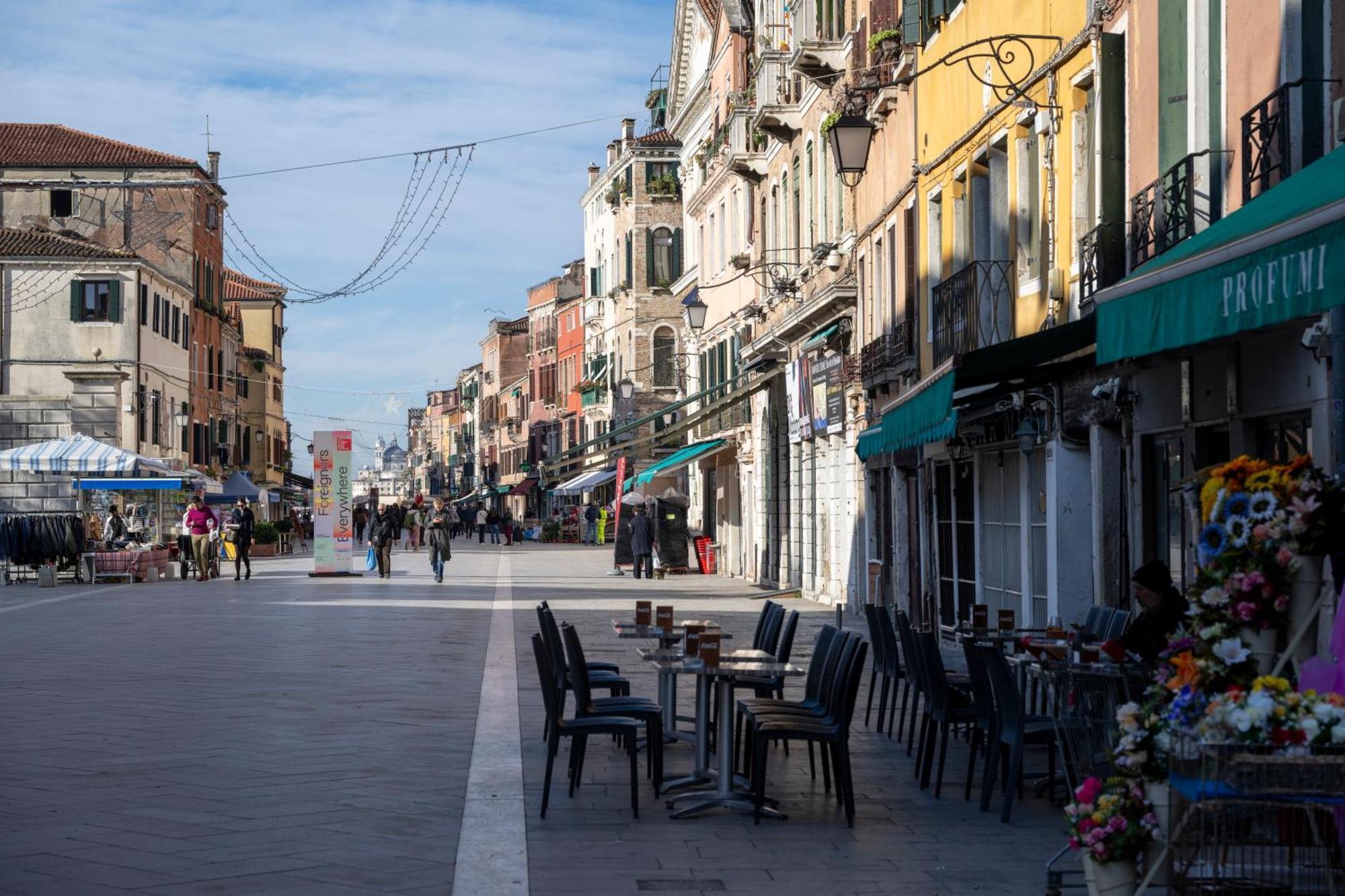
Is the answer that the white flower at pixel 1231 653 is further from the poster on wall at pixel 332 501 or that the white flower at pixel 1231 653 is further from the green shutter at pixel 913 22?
the poster on wall at pixel 332 501

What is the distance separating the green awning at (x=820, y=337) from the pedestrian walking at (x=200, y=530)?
1326cm

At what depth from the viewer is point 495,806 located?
368 inches

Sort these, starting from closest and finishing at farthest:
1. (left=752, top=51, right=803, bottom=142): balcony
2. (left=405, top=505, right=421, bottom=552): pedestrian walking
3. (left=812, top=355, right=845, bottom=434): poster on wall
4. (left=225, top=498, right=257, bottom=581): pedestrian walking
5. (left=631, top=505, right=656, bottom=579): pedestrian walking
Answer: (left=812, top=355, right=845, bottom=434): poster on wall
(left=752, top=51, right=803, bottom=142): balcony
(left=225, top=498, right=257, bottom=581): pedestrian walking
(left=631, top=505, right=656, bottom=579): pedestrian walking
(left=405, top=505, right=421, bottom=552): pedestrian walking

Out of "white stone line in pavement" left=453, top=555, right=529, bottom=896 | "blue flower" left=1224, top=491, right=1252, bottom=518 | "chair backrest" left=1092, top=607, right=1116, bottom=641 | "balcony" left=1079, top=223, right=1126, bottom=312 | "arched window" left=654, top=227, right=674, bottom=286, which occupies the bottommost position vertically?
"white stone line in pavement" left=453, top=555, right=529, bottom=896

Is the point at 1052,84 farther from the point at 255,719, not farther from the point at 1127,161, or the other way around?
the point at 255,719

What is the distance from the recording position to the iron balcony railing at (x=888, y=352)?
23391mm

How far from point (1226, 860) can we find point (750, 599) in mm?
24959

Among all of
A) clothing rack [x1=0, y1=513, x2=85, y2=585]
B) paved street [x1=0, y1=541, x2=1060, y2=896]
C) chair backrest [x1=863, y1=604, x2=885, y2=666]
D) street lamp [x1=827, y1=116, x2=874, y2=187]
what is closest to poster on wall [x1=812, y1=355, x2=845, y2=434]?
street lamp [x1=827, y1=116, x2=874, y2=187]

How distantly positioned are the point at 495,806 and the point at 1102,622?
4440 millimetres

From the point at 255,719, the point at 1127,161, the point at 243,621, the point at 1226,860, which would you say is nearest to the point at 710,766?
the point at 255,719

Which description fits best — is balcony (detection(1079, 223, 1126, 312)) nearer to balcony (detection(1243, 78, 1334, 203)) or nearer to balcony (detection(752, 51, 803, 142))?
balcony (detection(1243, 78, 1334, 203))

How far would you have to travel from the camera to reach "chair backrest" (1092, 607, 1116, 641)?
11.6 meters

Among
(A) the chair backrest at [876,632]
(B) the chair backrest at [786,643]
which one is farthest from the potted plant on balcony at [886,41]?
(B) the chair backrest at [786,643]

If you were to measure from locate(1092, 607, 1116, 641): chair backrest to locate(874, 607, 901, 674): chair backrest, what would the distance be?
129 cm
